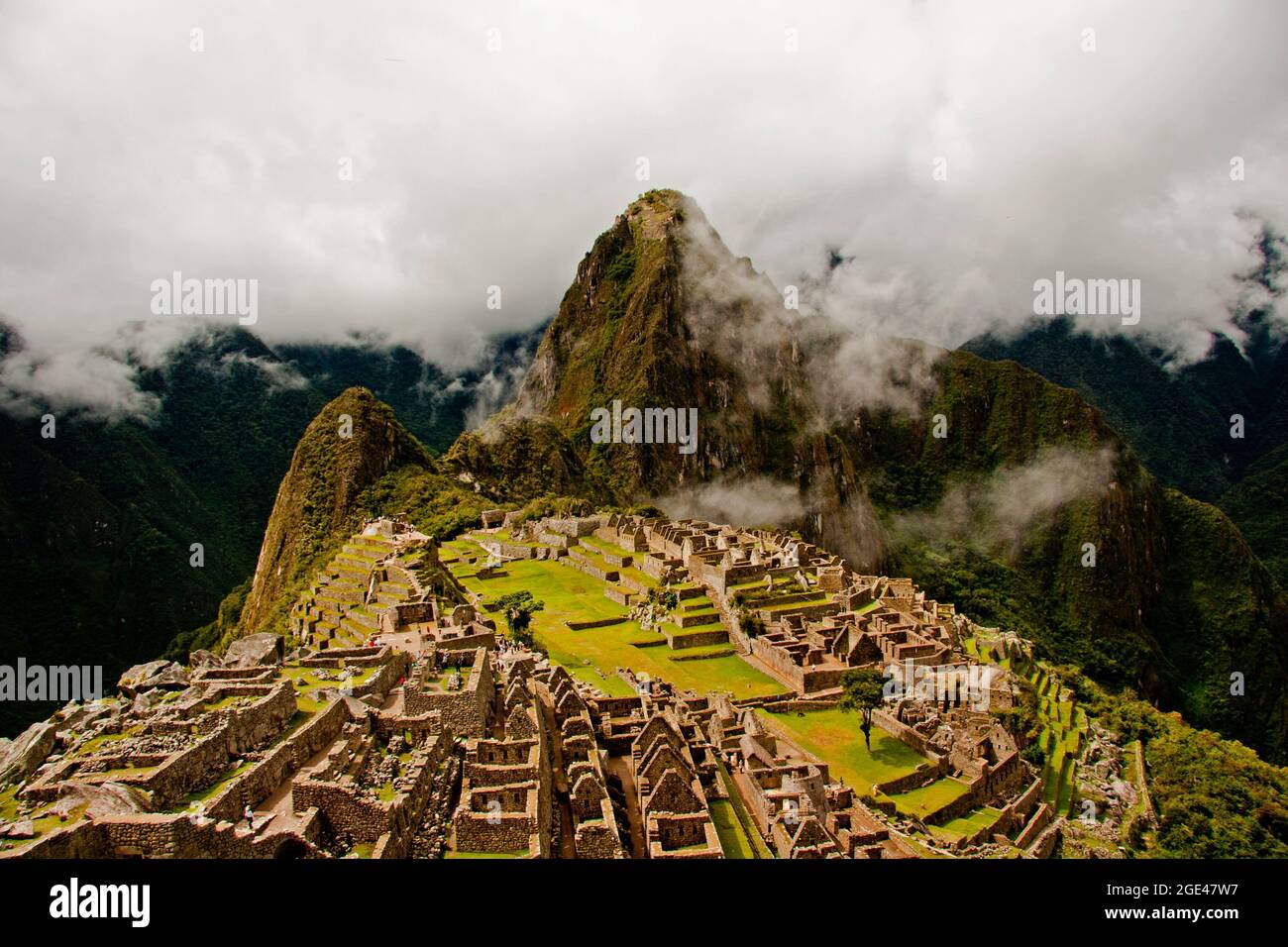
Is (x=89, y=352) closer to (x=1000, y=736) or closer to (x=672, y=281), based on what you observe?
(x=672, y=281)

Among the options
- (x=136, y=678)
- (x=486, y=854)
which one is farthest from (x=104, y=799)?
(x=136, y=678)

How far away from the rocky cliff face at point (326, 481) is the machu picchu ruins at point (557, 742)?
3165cm

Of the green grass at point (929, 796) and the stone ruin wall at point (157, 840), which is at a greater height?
the stone ruin wall at point (157, 840)

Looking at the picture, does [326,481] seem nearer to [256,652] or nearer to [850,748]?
[256,652]

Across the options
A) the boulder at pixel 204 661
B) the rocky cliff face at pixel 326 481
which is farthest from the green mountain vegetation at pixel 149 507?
the boulder at pixel 204 661

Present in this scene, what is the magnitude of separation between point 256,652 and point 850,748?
20.4 metres

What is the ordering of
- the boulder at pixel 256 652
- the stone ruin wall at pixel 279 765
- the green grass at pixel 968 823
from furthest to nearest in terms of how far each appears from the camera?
the green grass at pixel 968 823
the boulder at pixel 256 652
the stone ruin wall at pixel 279 765

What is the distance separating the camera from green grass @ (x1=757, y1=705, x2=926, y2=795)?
24797mm

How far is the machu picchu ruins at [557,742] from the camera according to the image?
10164mm

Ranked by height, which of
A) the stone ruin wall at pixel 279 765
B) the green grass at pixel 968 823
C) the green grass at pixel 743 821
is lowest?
the green grass at pixel 968 823

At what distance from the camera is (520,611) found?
3991 cm

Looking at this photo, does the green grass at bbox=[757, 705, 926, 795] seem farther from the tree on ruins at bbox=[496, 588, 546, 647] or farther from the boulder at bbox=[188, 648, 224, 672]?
the boulder at bbox=[188, 648, 224, 672]

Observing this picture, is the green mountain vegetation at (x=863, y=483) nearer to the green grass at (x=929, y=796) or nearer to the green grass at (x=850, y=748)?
the green grass at (x=850, y=748)
